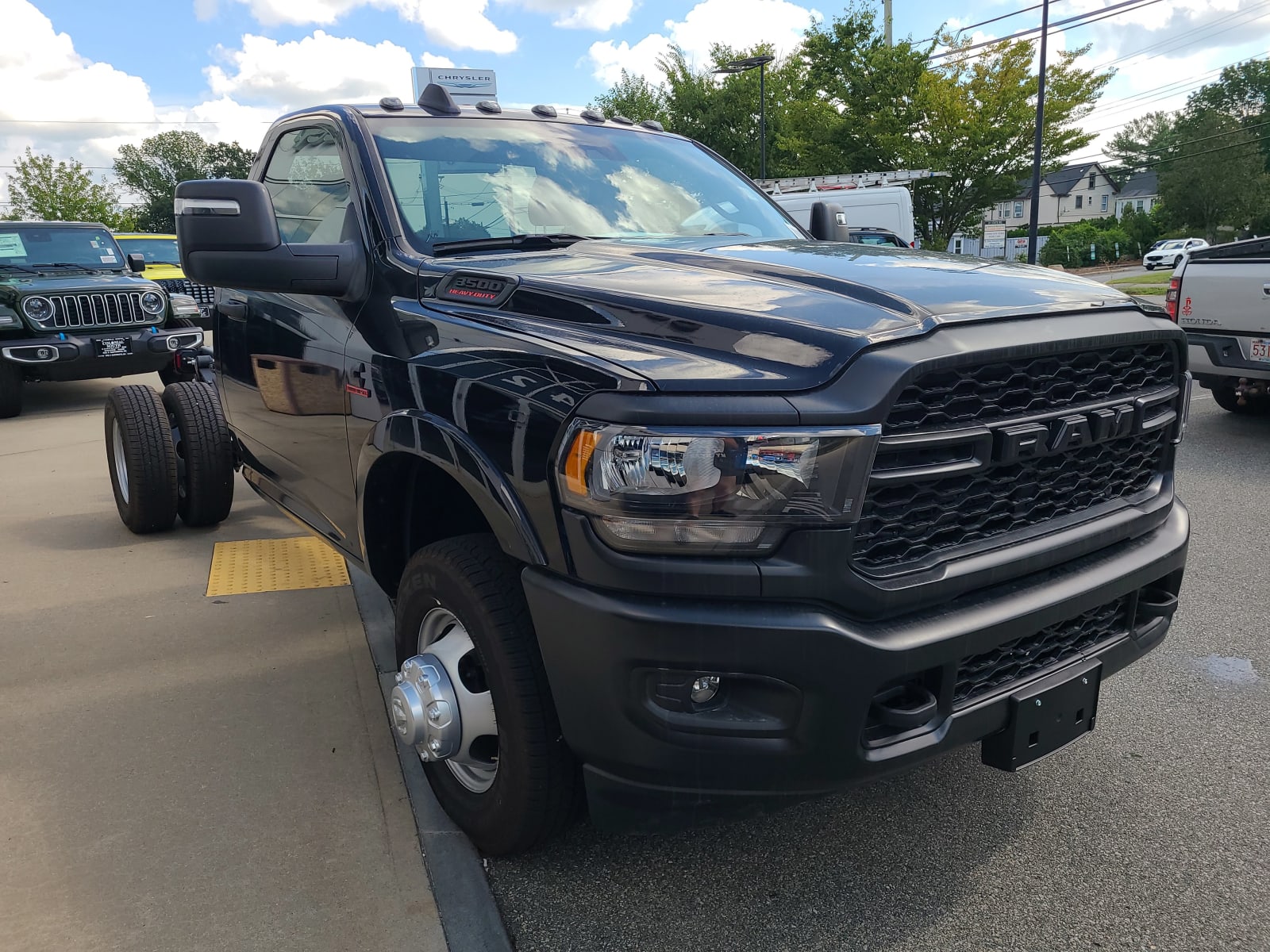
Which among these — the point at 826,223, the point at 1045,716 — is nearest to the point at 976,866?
the point at 1045,716

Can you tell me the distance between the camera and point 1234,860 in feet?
7.69

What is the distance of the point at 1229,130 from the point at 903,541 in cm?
7064

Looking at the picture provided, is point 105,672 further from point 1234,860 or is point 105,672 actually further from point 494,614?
point 1234,860

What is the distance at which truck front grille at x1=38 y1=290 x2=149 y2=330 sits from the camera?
9867 millimetres

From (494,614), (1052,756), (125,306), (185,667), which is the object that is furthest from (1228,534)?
(125,306)

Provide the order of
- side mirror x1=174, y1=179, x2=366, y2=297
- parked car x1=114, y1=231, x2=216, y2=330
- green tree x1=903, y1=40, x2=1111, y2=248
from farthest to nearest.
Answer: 1. green tree x1=903, y1=40, x2=1111, y2=248
2. parked car x1=114, y1=231, x2=216, y2=330
3. side mirror x1=174, y1=179, x2=366, y2=297

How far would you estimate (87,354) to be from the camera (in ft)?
32.5

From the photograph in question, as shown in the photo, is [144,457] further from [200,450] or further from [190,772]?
[190,772]

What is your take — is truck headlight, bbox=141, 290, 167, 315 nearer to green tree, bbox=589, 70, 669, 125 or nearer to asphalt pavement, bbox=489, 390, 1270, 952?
asphalt pavement, bbox=489, 390, 1270, 952

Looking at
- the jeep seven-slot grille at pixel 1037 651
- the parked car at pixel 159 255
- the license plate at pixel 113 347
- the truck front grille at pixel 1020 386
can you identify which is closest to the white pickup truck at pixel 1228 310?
the truck front grille at pixel 1020 386

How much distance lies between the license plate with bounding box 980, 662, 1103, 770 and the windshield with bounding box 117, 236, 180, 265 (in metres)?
17.0

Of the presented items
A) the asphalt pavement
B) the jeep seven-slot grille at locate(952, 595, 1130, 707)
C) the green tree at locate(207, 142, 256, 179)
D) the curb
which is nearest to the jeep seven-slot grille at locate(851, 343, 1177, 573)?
the jeep seven-slot grille at locate(952, 595, 1130, 707)

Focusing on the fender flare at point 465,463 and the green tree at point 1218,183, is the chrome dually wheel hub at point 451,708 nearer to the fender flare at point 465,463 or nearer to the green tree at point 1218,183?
the fender flare at point 465,463

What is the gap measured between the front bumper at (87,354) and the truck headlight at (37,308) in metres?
0.21
